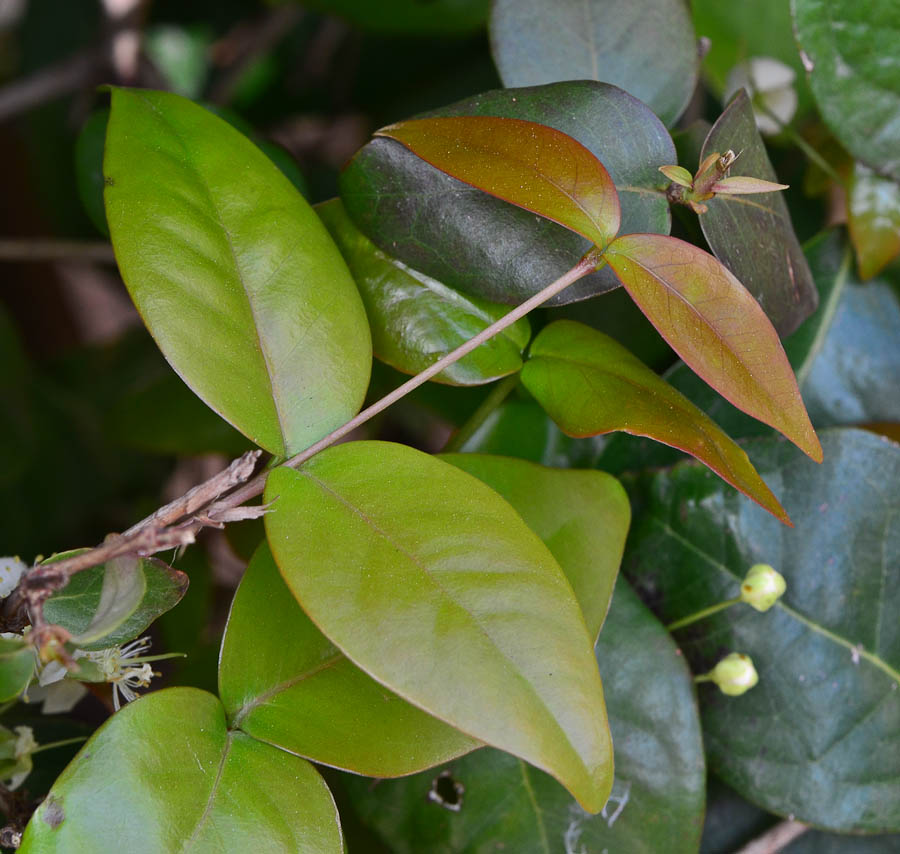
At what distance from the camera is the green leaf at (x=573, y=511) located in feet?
1.71

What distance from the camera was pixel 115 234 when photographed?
47 centimetres

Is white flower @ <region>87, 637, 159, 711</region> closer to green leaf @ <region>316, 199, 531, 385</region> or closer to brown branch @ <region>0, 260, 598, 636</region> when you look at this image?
brown branch @ <region>0, 260, 598, 636</region>

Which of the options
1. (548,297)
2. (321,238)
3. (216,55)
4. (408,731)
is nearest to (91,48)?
(216,55)

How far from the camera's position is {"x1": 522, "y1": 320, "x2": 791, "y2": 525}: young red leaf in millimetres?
455

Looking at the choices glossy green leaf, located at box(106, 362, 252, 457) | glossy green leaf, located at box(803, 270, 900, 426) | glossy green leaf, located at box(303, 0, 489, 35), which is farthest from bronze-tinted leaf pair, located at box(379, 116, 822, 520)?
glossy green leaf, located at box(303, 0, 489, 35)

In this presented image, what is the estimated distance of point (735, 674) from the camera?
1.93 feet

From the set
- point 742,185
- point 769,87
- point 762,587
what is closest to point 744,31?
point 769,87

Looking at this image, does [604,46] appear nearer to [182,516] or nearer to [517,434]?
[517,434]

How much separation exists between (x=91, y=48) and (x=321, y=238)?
32.3 inches

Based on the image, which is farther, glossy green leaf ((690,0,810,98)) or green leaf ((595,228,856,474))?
glossy green leaf ((690,0,810,98))

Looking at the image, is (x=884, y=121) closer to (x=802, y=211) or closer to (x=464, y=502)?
(x=802, y=211)

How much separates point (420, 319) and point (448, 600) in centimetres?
22

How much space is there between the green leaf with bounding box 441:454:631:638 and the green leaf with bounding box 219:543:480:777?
0.12 m

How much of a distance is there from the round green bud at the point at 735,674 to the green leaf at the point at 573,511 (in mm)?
134
